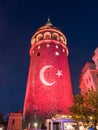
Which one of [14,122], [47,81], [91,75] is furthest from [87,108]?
[14,122]

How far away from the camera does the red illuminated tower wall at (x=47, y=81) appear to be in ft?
99.5

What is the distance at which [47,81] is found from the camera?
32.8 m

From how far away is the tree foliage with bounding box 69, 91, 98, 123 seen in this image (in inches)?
728

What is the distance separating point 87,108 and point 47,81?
48.2 ft

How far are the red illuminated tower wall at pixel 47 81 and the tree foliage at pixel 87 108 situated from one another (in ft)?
35.0

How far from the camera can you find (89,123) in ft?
61.1

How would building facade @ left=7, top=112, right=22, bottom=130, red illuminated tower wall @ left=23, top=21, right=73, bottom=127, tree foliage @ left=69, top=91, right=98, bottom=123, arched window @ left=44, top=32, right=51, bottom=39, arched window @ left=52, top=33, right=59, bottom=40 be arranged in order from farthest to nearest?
arched window @ left=52, top=33, right=59, bottom=40
arched window @ left=44, top=32, right=51, bottom=39
building facade @ left=7, top=112, right=22, bottom=130
red illuminated tower wall @ left=23, top=21, right=73, bottom=127
tree foliage @ left=69, top=91, right=98, bottom=123

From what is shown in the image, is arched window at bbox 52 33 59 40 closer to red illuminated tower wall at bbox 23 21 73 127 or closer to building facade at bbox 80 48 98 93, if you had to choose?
red illuminated tower wall at bbox 23 21 73 127

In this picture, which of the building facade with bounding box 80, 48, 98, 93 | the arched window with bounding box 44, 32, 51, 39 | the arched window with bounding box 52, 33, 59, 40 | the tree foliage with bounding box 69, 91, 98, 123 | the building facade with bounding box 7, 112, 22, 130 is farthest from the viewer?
the arched window with bounding box 52, 33, 59, 40

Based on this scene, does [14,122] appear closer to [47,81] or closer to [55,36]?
[47,81]

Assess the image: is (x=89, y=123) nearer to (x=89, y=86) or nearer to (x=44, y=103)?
(x=44, y=103)

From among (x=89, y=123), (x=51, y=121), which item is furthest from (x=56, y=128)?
(x=89, y=123)

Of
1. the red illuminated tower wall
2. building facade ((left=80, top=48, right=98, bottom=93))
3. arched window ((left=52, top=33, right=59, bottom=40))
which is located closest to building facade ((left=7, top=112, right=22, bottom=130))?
the red illuminated tower wall

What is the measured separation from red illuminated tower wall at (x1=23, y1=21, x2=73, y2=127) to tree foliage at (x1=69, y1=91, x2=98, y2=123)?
10660 millimetres
